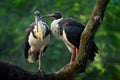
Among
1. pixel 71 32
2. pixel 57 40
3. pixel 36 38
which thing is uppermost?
pixel 71 32

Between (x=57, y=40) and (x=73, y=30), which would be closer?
(x=73, y=30)

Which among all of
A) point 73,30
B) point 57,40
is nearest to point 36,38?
point 73,30

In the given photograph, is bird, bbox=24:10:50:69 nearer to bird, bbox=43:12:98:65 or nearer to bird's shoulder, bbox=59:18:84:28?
bird, bbox=43:12:98:65

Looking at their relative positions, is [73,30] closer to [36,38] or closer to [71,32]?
[71,32]

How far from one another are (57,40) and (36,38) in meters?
5.21

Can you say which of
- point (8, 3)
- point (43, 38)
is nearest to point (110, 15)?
point (8, 3)

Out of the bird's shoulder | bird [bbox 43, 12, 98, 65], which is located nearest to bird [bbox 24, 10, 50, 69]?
bird [bbox 43, 12, 98, 65]

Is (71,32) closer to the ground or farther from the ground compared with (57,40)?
farther from the ground

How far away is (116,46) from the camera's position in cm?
1545

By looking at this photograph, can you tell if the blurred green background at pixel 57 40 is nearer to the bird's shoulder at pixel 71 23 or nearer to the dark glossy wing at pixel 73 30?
the bird's shoulder at pixel 71 23

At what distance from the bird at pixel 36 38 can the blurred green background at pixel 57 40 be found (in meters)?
4.28

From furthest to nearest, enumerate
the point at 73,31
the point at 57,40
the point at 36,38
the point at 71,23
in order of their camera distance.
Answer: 1. the point at 57,40
2. the point at 36,38
3. the point at 71,23
4. the point at 73,31

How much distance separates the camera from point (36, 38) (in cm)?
978

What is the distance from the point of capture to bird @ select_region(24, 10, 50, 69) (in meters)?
9.61
